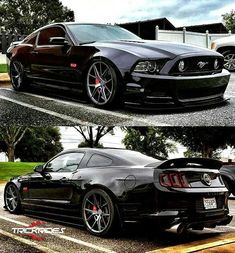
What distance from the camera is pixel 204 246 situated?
3240mm

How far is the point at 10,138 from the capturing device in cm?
468

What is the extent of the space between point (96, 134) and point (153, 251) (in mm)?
1796

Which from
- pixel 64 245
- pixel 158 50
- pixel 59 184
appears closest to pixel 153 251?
pixel 64 245

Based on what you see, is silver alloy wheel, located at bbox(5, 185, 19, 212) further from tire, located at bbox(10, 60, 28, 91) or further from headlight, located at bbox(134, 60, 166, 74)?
headlight, located at bbox(134, 60, 166, 74)

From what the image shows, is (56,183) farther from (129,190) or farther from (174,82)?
(174,82)

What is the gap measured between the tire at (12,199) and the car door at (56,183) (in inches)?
12.4

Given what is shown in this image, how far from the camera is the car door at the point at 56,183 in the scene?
14.3 feet

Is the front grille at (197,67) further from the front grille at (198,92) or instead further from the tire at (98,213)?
the tire at (98,213)

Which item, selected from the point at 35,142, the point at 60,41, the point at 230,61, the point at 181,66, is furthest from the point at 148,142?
the point at 230,61

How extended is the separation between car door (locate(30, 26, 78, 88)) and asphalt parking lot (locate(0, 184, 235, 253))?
1.75m

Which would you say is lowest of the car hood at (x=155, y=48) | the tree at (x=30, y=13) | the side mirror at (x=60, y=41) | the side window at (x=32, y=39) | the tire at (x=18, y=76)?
the tire at (x=18, y=76)

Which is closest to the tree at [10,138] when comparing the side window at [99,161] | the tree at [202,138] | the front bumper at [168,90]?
the side window at [99,161]

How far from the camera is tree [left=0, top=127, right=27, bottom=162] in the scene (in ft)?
15.4

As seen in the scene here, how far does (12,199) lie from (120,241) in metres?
1.97
